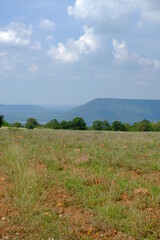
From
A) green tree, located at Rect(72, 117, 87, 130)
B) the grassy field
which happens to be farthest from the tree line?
the grassy field

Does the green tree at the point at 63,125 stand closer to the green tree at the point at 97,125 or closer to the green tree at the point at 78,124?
the green tree at the point at 78,124

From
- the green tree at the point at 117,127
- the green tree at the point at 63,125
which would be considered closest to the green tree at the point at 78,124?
the green tree at the point at 63,125

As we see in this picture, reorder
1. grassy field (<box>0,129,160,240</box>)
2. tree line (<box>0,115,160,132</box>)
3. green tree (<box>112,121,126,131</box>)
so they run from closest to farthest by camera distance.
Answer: grassy field (<box>0,129,160,240</box>) < tree line (<box>0,115,160,132</box>) < green tree (<box>112,121,126,131</box>)

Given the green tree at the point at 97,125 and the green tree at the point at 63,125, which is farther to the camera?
the green tree at the point at 97,125

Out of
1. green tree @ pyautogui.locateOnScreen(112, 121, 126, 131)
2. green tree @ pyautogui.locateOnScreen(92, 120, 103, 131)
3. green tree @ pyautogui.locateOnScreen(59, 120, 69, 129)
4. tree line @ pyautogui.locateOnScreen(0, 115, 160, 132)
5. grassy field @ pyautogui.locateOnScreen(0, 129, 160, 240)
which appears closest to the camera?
grassy field @ pyautogui.locateOnScreen(0, 129, 160, 240)

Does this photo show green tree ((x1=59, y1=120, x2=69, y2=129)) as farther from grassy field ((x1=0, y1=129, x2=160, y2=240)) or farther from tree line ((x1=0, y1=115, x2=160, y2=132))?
grassy field ((x1=0, y1=129, x2=160, y2=240))

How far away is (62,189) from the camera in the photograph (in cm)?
500

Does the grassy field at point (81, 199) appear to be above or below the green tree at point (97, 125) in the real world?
below

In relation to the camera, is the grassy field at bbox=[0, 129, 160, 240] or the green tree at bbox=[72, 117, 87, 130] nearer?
the grassy field at bbox=[0, 129, 160, 240]

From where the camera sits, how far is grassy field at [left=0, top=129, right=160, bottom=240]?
11.6 feet

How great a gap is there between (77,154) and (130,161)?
4.82 ft

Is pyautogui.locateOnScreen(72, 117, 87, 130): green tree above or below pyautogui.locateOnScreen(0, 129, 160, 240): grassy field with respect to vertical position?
above

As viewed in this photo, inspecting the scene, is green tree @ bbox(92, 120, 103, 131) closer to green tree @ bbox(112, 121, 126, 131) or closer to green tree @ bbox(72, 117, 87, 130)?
green tree @ bbox(112, 121, 126, 131)

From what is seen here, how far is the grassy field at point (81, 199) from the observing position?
3.54 metres
